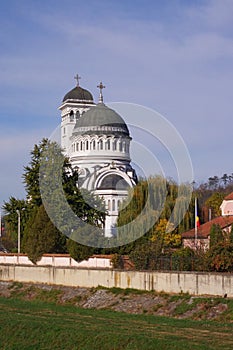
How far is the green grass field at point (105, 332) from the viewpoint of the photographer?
74.7ft

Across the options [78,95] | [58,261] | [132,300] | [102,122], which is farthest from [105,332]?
[78,95]

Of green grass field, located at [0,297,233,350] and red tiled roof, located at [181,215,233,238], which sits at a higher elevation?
red tiled roof, located at [181,215,233,238]

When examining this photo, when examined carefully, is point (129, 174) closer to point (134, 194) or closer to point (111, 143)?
point (111, 143)

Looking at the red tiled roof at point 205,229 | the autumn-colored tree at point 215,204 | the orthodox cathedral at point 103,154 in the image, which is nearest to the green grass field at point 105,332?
the red tiled roof at point 205,229

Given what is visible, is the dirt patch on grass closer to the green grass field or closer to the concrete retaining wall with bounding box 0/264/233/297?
the concrete retaining wall with bounding box 0/264/233/297

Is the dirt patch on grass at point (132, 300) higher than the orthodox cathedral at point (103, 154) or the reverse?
the reverse

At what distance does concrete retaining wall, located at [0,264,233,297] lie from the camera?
32612 millimetres

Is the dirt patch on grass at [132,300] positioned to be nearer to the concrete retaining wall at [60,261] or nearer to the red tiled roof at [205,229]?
the concrete retaining wall at [60,261]

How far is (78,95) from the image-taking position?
11188cm

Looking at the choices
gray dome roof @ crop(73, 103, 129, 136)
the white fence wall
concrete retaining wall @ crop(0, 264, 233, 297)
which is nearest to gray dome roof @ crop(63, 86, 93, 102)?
gray dome roof @ crop(73, 103, 129, 136)

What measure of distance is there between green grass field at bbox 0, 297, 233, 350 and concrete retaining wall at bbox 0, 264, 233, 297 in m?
3.51

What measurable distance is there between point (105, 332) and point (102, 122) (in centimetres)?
7222

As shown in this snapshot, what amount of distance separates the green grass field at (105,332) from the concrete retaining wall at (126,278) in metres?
3.51

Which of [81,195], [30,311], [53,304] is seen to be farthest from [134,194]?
[30,311]
